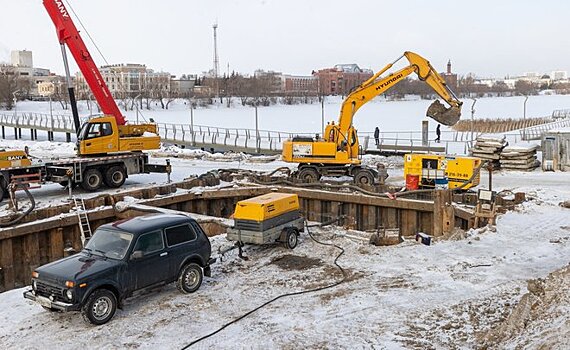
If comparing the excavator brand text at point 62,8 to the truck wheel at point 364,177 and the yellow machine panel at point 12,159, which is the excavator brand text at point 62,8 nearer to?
the yellow machine panel at point 12,159

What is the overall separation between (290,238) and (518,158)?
1743cm

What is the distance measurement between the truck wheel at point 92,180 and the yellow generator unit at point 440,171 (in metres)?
12.5

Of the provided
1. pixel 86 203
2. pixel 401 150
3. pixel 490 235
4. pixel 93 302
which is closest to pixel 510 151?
pixel 401 150

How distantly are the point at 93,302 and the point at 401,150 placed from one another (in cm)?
2978

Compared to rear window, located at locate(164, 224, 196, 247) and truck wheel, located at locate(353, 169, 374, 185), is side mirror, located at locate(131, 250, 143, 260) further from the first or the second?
truck wheel, located at locate(353, 169, 374, 185)

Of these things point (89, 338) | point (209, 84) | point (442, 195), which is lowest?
point (89, 338)

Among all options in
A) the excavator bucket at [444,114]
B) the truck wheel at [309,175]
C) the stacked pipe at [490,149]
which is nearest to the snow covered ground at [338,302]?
the truck wheel at [309,175]

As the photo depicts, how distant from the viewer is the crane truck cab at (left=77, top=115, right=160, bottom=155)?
2462 centimetres

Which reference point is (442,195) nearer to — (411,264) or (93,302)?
(411,264)

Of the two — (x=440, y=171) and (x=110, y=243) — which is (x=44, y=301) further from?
(x=440, y=171)

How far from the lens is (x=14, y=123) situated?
6538 centimetres

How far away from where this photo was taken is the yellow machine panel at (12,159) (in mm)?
22078

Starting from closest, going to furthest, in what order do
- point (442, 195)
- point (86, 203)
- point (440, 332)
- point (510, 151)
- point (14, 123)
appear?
point (440, 332)
point (442, 195)
point (86, 203)
point (510, 151)
point (14, 123)

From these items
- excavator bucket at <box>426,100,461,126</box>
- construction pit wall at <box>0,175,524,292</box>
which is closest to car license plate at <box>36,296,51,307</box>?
construction pit wall at <box>0,175,524,292</box>
